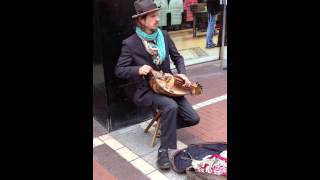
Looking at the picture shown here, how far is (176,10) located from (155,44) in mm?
2794

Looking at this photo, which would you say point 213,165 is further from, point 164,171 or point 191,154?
point 164,171

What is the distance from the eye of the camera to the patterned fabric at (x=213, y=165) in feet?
9.29

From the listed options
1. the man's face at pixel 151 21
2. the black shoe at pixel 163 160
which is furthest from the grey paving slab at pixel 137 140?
the man's face at pixel 151 21

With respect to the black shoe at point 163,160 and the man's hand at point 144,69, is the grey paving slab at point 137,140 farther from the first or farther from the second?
the man's hand at point 144,69

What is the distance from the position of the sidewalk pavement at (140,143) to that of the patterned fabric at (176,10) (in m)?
1.65

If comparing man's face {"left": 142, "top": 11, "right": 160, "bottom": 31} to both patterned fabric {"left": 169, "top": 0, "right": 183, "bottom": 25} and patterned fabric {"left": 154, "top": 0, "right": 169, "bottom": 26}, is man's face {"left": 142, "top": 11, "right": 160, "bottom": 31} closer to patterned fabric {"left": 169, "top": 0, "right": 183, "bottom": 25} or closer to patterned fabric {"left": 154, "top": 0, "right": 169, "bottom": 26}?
patterned fabric {"left": 154, "top": 0, "right": 169, "bottom": 26}

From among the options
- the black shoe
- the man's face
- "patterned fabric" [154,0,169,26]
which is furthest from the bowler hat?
"patterned fabric" [154,0,169,26]

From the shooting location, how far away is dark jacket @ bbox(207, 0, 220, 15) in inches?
275

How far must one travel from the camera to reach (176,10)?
6.28m

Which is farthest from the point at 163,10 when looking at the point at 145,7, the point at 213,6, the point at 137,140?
the point at 137,140

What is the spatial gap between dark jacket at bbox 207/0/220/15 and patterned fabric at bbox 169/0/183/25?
887mm
